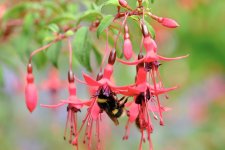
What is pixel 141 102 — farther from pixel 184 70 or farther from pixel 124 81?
pixel 184 70

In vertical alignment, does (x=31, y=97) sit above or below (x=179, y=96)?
above

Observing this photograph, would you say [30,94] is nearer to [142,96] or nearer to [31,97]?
[31,97]

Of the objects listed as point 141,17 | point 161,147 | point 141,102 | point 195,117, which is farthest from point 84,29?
point 195,117

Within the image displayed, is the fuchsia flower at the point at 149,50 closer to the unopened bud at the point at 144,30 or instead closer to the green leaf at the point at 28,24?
the unopened bud at the point at 144,30

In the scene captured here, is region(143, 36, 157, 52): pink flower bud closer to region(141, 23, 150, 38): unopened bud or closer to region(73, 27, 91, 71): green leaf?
region(141, 23, 150, 38): unopened bud

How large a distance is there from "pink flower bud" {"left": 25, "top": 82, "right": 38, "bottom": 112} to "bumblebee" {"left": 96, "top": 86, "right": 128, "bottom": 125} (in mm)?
204

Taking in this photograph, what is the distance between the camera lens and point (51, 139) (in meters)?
3.05

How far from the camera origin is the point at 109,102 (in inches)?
50.4

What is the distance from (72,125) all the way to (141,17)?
0.30 meters

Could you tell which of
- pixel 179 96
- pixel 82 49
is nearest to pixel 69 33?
pixel 82 49

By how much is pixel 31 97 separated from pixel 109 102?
0.79 ft

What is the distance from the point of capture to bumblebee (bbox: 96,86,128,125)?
4.16ft

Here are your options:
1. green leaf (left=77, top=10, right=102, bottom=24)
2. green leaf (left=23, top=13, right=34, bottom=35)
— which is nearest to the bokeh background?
green leaf (left=23, top=13, right=34, bottom=35)

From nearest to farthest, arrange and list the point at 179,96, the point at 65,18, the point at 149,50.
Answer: the point at 149,50 → the point at 65,18 → the point at 179,96
